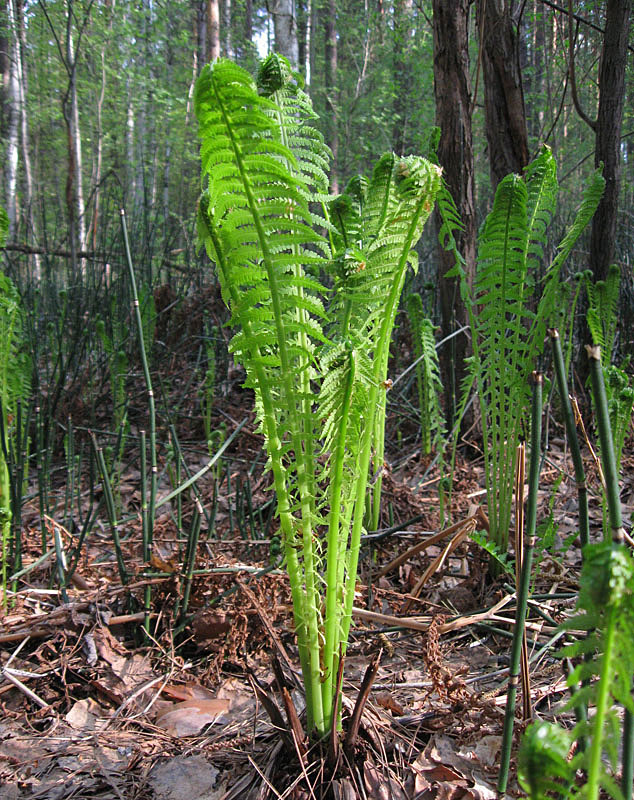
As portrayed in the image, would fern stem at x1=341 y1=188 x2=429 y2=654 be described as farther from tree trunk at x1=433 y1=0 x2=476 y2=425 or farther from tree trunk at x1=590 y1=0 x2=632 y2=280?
tree trunk at x1=590 y1=0 x2=632 y2=280

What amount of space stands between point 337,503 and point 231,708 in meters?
0.61

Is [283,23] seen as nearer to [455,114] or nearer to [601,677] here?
[455,114]

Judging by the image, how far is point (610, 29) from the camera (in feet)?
7.23

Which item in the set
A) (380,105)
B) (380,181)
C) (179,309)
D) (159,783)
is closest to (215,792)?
(159,783)

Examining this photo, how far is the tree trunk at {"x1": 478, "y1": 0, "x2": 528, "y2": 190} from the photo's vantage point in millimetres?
2189

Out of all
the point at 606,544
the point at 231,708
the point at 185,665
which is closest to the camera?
the point at 606,544

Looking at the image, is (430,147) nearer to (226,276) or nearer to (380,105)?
(226,276)

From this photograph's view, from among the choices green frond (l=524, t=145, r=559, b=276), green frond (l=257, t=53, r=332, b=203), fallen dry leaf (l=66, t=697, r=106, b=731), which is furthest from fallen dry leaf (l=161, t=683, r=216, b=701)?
green frond (l=524, t=145, r=559, b=276)

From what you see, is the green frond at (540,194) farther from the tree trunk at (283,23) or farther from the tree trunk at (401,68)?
the tree trunk at (401,68)

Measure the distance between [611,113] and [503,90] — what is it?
455mm

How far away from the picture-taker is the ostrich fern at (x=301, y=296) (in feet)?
2.47

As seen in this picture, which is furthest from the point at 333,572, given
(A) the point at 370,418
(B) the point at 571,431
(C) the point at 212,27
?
(C) the point at 212,27

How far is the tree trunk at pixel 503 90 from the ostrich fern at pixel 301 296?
1609 mm

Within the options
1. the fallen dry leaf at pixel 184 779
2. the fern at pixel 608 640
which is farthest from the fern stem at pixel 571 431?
the fallen dry leaf at pixel 184 779
